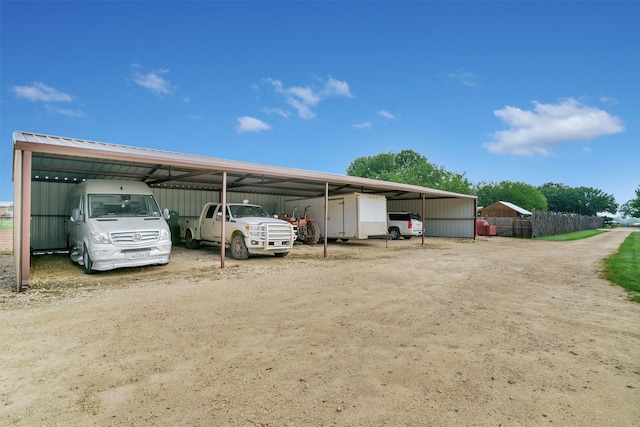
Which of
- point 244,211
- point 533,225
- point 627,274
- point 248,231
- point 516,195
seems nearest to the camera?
point 627,274

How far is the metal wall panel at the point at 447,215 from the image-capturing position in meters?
24.2

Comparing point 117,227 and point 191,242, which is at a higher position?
point 117,227

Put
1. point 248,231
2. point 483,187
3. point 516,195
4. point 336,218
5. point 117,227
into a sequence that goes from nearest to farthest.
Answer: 1. point 117,227
2. point 248,231
3. point 336,218
4. point 516,195
5. point 483,187

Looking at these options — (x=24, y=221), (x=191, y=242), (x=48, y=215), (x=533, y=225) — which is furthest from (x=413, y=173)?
(x=24, y=221)

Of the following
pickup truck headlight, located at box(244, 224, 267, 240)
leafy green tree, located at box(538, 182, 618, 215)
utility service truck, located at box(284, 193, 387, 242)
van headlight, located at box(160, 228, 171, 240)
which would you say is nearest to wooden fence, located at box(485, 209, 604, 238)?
utility service truck, located at box(284, 193, 387, 242)

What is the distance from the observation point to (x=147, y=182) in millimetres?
14828

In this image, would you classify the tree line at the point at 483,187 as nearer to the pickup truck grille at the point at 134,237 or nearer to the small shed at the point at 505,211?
the small shed at the point at 505,211

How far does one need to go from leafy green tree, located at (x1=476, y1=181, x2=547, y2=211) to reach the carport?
51.4 metres

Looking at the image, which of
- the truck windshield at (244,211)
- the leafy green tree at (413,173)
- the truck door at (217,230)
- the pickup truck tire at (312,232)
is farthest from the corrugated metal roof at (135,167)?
the leafy green tree at (413,173)

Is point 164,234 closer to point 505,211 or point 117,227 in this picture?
point 117,227

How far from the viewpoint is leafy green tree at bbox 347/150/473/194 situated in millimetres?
57969

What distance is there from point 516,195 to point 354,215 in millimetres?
64253

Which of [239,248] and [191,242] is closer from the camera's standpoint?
A: [239,248]

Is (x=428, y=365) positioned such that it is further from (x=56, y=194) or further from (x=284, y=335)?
(x=56, y=194)
